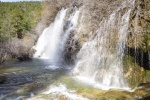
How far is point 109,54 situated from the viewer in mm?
14883

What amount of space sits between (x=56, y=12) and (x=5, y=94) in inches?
848

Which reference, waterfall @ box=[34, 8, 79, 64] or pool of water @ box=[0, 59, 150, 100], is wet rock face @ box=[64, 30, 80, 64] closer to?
waterfall @ box=[34, 8, 79, 64]

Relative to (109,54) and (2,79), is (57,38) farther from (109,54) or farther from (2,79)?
(109,54)

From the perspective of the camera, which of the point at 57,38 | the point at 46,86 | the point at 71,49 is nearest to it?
the point at 46,86

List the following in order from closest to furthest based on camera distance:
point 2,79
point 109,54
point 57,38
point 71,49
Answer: point 109,54 < point 2,79 < point 71,49 < point 57,38

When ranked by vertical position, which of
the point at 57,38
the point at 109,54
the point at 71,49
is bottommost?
the point at 109,54

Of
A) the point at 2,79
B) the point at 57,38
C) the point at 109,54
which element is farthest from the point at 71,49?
the point at 109,54

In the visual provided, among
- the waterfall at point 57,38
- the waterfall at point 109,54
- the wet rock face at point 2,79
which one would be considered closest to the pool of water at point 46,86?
the wet rock face at point 2,79

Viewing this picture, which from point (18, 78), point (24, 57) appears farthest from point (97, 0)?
point (24, 57)

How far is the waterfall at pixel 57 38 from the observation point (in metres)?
24.0

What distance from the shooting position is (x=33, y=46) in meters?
30.9

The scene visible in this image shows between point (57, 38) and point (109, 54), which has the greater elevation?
point (57, 38)

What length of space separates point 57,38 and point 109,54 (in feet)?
40.3

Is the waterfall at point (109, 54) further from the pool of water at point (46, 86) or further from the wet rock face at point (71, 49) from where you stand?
the wet rock face at point (71, 49)
